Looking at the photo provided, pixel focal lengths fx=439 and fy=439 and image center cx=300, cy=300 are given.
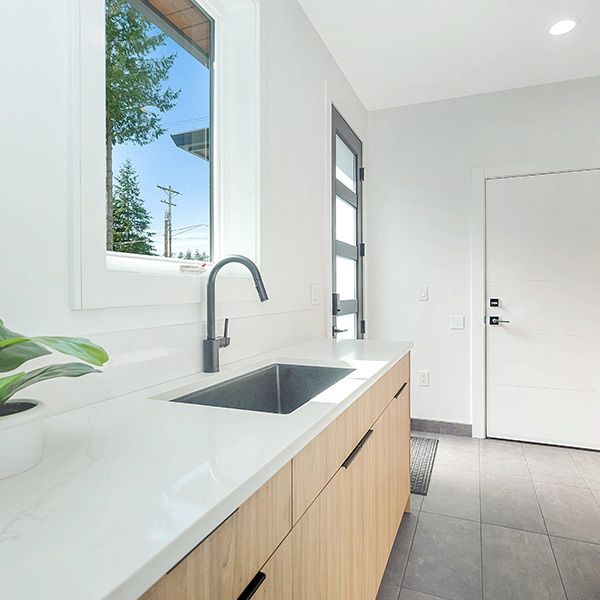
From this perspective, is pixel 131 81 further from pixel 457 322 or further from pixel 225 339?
pixel 457 322

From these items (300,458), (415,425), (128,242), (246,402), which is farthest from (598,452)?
(128,242)

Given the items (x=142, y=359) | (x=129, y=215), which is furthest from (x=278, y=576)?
(x=129, y=215)

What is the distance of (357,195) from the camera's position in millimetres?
3432

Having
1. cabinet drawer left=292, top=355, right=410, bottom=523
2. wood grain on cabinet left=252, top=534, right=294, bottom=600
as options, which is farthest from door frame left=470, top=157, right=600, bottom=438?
wood grain on cabinet left=252, top=534, right=294, bottom=600

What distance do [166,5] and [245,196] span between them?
705mm

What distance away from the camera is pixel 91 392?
1.02 meters

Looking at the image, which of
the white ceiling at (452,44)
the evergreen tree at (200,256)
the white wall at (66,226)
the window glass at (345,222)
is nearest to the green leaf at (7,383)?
the white wall at (66,226)

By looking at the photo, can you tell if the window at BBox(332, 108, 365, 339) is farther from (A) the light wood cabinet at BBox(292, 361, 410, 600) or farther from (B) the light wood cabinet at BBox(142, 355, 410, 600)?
(B) the light wood cabinet at BBox(142, 355, 410, 600)

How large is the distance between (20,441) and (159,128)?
1.14 meters

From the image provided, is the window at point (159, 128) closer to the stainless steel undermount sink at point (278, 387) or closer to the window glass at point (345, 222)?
the stainless steel undermount sink at point (278, 387)

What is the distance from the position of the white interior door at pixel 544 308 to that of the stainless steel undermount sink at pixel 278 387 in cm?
217

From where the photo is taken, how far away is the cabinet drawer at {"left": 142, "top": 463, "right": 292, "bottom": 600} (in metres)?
0.50

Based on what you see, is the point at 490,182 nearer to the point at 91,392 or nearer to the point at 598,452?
the point at 598,452

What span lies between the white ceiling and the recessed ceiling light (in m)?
0.04
